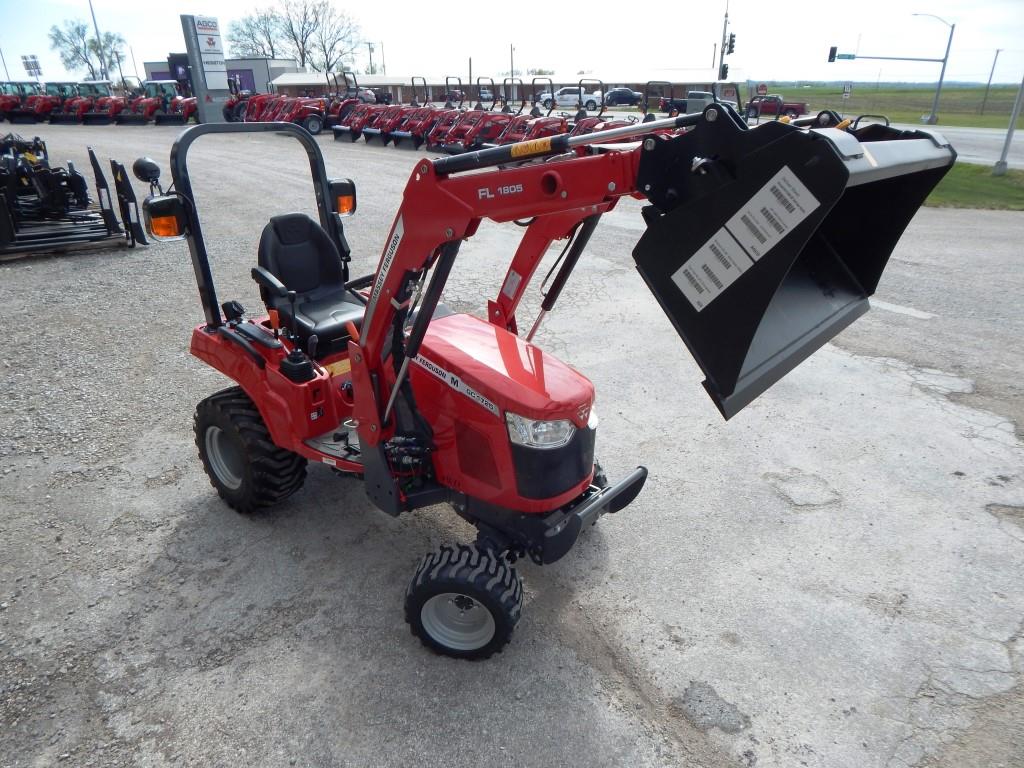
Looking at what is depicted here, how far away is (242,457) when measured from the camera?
3520 millimetres

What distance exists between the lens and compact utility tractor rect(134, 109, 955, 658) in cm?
193

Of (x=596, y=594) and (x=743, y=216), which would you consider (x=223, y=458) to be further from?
(x=743, y=216)

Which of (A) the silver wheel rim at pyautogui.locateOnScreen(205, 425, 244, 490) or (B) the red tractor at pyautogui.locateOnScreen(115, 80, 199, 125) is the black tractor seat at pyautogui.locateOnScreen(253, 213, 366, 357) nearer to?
(A) the silver wheel rim at pyautogui.locateOnScreen(205, 425, 244, 490)

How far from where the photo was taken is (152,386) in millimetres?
5199

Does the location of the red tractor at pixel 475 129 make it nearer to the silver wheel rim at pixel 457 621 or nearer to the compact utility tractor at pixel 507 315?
the compact utility tractor at pixel 507 315

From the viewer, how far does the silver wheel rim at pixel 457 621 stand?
2.78 metres

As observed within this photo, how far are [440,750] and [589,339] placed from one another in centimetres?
425

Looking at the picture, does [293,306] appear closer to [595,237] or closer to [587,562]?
[587,562]

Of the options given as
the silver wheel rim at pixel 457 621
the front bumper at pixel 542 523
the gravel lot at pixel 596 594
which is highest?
the front bumper at pixel 542 523

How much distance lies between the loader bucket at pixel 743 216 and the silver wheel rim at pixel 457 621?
1421mm

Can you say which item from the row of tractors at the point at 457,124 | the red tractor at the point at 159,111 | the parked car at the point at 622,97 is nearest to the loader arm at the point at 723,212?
the row of tractors at the point at 457,124

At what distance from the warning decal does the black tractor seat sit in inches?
84.4

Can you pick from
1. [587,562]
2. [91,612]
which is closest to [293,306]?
[91,612]

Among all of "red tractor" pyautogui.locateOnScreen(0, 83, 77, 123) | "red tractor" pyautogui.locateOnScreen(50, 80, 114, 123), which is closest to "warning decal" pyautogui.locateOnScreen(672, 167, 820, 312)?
"red tractor" pyautogui.locateOnScreen(50, 80, 114, 123)
